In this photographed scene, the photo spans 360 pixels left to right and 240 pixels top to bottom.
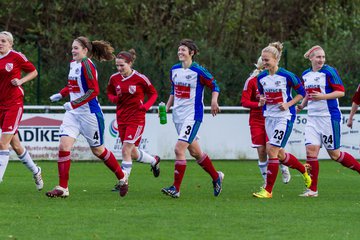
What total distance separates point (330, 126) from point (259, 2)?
1923 cm

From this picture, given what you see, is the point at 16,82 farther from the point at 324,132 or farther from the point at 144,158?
the point at 324,132

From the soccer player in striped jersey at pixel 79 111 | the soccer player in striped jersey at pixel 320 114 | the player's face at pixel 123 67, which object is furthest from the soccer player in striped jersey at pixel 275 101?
the player's face at pixel 123 67

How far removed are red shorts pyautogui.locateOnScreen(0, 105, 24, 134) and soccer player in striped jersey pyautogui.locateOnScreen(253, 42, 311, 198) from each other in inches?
123

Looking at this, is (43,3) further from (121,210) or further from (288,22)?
(121,210)

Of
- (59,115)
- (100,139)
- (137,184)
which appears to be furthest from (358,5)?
(100,139)

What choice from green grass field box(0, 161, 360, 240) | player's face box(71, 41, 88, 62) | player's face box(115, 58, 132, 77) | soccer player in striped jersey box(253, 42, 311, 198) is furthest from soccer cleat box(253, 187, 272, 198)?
player's face box(71, 41, 88, 62)

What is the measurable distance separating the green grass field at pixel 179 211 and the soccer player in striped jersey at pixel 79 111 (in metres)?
0.37

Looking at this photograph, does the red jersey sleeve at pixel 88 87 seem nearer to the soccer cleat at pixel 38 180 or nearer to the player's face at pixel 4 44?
the player's face at pixel 4 44

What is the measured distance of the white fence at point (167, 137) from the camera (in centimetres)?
2333

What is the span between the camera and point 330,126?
1466cm

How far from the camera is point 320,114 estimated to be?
1470cm

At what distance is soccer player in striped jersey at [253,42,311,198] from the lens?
14.2m

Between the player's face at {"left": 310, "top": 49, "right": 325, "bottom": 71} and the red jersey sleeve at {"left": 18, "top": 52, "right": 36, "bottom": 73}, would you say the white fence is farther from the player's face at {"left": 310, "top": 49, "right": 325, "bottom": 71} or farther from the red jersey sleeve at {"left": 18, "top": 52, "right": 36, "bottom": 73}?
Answer: the player's face at {"left": 310, "top": 49, "right": 325, "bottom": 71}

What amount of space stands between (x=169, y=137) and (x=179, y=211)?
11.9 meters
